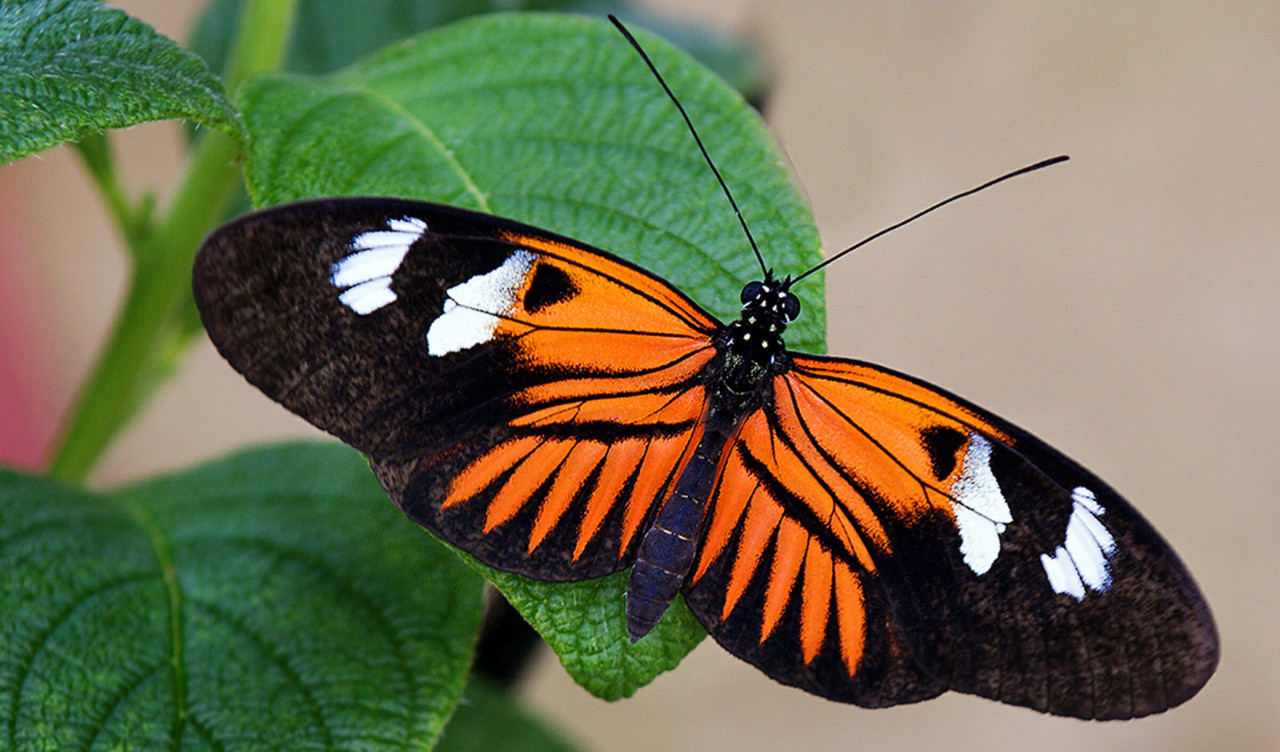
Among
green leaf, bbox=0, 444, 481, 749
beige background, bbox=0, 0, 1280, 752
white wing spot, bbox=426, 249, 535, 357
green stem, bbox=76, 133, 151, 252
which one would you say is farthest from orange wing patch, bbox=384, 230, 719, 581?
beige background, bbox=0, 0, 1280, 752

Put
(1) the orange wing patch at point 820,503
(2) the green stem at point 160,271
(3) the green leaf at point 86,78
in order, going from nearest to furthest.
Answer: (3) the green leaf at point 86,78 < (1) the orange wing patch at point 820,503 < (2) the green stem at point 160,271

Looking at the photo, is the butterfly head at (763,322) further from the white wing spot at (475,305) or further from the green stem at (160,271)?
the green stem at (160,271)

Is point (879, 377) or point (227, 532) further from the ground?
point (879, 377)

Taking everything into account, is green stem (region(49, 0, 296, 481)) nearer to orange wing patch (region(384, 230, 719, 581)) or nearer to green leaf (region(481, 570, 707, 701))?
orange wing patch (region(384, 230, 719, 581))

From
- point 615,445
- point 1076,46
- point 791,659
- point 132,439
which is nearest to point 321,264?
point 615,445

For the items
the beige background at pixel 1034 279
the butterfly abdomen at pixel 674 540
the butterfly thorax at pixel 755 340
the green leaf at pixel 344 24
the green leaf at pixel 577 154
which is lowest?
the butterfly abdomen at pixel 674 540

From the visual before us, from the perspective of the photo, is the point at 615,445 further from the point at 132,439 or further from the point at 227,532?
the point at 132,439

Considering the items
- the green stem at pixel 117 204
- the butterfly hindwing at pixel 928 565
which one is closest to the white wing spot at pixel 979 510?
the butterfly hindwing at pixel 928 565

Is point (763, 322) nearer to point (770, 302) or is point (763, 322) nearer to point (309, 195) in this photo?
point (770, 302)
